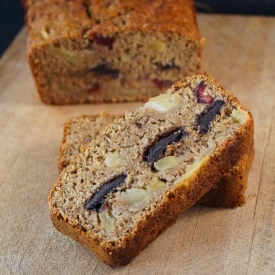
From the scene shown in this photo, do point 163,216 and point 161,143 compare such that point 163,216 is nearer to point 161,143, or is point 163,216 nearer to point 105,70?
point 161,143

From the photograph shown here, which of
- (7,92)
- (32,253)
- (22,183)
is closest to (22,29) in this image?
(7,92)

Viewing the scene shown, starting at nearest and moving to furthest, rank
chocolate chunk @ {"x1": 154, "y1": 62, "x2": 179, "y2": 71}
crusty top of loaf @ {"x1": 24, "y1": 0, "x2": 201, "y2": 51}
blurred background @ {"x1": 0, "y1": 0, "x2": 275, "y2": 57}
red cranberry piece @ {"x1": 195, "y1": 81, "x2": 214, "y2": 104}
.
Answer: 1. red cranberry piece @ {"x1": 195, "y1": 81, "x2": 214, "y2": 104}
2. crusty top of loaf @ {"x1": 24, "y1": 0, "x2": 201, "y2": 51}
3. chocolate chunk @ {"x1": 154, "y1": 62, "x2": 179, "y2": 71}
4. blurred background @ {"x1": 0, "y1": 0, "x2": 275, "y2": 57}

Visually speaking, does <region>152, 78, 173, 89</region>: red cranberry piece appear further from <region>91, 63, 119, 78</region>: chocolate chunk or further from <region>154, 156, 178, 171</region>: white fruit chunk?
<region>154, 156, 178, 171</region>: white fruit chunk

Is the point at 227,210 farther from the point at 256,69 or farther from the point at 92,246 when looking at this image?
the point at 256,69

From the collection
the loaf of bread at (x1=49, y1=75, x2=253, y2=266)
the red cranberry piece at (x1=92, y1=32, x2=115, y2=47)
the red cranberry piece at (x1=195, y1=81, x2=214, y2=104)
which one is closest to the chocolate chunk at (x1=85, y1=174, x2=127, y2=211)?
the loaf of bread at (x1=49, y1=75, x2=253, y2=266)

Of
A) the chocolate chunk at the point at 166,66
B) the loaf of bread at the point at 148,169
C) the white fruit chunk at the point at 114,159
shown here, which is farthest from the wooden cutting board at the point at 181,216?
the white fruit chunk at the point at 114,159


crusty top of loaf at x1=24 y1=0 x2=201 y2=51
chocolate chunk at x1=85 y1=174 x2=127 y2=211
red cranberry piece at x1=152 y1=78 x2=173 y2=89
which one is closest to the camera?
chocolate chunk at x1=85 y1=174 x2=127 y2=211

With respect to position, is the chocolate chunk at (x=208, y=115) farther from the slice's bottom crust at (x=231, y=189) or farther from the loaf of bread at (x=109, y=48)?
the loaf of bread at (x=109, y=48)
